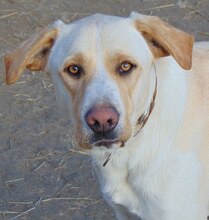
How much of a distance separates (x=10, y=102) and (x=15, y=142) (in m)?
0.56

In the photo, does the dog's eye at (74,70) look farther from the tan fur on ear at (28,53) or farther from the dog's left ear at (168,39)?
the dog's left ear at (168,39)

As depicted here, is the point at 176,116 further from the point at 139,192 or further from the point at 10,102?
the point at 10,102

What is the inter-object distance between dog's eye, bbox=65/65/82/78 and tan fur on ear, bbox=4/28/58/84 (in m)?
0.21

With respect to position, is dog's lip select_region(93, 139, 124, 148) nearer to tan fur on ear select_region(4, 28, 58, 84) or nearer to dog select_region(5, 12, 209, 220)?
dog select_region(5, 12, 209, 220)

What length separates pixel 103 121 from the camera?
9.86 feet

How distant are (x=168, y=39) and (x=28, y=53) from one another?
68cm

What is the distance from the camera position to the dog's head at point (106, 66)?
308cm

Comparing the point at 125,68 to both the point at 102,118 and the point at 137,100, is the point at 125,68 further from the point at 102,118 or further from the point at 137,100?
the point at 102,118

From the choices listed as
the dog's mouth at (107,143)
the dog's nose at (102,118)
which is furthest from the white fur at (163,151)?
the dog's nose at (102,118)

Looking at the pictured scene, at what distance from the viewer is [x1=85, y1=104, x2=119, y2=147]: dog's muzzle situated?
3.00 m

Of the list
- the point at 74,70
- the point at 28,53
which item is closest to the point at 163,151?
the point at 74,70

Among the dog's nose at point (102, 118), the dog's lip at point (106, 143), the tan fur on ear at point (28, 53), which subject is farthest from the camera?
the tan fur on ear at point (28, 53)

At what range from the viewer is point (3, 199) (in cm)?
478

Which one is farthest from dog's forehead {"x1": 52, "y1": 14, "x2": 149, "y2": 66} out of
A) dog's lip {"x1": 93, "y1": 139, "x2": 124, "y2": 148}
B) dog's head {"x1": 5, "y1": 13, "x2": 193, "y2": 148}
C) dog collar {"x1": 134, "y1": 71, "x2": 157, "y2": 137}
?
dog's lip {"x1": 93, "y1": 139, "x2": 124, "y2": 148}
